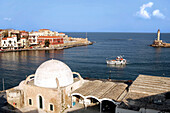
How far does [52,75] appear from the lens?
23.3 metres

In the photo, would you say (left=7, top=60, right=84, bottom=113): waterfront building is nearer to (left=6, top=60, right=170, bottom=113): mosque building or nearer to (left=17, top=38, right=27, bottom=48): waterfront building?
(left=6, top=60, right=170, bottom=113): mosque building

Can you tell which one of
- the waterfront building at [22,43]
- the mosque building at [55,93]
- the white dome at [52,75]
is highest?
the waterfront building at [22,43]

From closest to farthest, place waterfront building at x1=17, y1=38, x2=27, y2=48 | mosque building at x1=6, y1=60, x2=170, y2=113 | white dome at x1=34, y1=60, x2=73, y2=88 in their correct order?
1. mosque building at x1=6, y1=60, x2=170, y2=113
2. white dome at x1=34, y1=60, x2=73, y2=88
3. waterfront building at x1=17, y1=38, x2=27, y2=48

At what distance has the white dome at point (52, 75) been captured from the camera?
76.0 ft

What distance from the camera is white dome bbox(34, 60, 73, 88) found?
2317 centimetres

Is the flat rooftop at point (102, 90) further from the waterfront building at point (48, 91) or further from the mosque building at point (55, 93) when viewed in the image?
the waterfront building at point (48, 91)

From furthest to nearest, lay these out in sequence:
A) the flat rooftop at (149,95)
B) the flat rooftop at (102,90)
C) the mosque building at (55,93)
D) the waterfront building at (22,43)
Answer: the waterfront building at (22,43) → the mosque building at (55,93) → the flat rooftop at (102,90) → the flat rooftop at (149,95)

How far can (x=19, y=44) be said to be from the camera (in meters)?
103

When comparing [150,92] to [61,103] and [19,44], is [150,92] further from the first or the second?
[19,44]

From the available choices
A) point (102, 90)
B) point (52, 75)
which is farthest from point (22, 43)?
point (102, 90)

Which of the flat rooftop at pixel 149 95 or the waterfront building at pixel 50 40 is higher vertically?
the waterfront building at pixel 50 40

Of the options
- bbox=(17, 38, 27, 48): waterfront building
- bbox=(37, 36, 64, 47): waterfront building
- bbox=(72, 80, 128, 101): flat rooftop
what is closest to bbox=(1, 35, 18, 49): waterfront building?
bbox=(17, 38, 27, 48): waterfront building

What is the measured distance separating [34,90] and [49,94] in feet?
7.99

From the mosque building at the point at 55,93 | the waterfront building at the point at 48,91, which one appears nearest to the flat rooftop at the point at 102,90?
the mosque building at the point at 55,93
